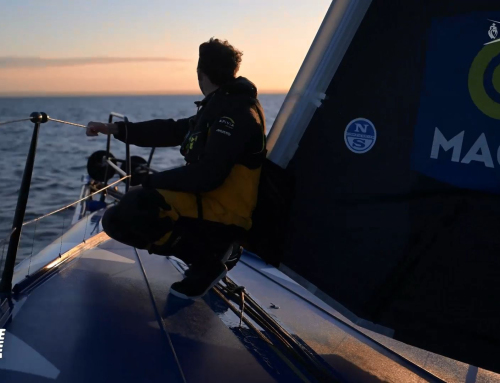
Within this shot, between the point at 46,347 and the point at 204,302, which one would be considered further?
the point at 204,302

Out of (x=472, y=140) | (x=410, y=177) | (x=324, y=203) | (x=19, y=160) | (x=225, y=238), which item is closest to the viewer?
(x=472, y=140)

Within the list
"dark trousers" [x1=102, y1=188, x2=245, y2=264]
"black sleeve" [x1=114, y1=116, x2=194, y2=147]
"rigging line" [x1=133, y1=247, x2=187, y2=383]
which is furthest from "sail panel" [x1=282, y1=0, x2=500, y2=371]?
"black sleeve" [x1=114, y1=116, x2=194, y2=147]

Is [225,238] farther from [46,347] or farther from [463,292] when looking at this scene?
[463,292]

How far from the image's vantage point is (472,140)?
2.11 meters

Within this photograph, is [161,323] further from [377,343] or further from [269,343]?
[377,343]

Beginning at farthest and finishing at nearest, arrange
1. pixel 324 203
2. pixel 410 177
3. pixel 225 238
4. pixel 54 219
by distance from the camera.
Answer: pixel 54 219
pixel 225 238
pixel 324 203
pixel 410 177

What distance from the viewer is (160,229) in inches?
108

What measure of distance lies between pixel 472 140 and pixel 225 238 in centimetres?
121

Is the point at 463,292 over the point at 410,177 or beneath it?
beneath

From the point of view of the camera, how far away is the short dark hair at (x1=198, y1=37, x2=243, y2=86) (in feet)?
9.47

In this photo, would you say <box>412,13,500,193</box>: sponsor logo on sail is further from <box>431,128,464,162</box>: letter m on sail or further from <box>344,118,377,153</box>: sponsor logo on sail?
<box>344,118,377,153</box>: sponsor logo on sail

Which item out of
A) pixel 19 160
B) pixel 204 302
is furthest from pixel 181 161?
pixel 204 302

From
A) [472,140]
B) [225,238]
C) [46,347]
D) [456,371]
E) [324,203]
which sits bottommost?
[46,347]

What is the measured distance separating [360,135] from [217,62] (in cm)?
87
